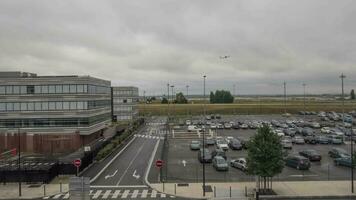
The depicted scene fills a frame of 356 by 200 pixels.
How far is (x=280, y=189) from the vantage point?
3606 cm

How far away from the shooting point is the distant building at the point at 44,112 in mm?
65438

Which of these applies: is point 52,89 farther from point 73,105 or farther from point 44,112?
point 73,105

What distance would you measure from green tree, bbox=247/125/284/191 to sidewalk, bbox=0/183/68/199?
1712cm

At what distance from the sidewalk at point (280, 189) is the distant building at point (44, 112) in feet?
102

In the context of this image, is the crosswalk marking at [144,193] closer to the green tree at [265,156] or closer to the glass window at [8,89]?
the green tree at [265,156]

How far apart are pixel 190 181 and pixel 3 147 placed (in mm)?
38150

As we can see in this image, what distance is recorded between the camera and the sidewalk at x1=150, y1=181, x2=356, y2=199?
34.5 meters

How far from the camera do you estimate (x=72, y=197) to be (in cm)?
2342

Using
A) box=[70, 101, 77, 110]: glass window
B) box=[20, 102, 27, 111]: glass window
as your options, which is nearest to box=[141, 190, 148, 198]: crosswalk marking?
box=[70, 101, 77, 110]: glass window

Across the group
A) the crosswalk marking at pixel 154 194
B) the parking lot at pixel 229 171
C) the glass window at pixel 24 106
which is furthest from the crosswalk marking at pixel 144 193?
the glass window at pixel 24 106

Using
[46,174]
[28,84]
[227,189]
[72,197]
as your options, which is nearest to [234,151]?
[227,189]

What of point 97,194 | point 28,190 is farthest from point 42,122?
point 97,194

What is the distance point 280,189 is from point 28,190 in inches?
900

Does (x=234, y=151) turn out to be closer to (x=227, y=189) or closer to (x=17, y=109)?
(x=227, y=189)
